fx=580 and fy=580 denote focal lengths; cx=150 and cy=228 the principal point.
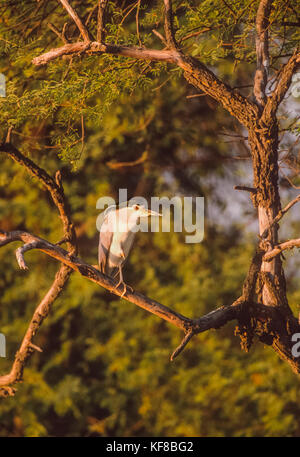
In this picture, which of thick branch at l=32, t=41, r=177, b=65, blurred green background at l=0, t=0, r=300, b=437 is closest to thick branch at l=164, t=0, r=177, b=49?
thick branch at l=32, t=41, r=177, b=65

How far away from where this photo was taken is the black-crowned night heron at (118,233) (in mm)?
3043

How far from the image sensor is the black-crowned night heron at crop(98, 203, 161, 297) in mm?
3043

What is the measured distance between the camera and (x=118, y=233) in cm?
317

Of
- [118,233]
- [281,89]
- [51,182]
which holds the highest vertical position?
[281,89]

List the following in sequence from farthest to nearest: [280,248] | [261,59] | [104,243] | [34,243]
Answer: [104,243], [261,59], [280,248], [34,243]

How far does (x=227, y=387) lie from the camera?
6.38m

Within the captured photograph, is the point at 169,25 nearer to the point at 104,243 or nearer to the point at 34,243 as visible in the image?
the point at 34,243

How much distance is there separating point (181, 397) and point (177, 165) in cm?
261

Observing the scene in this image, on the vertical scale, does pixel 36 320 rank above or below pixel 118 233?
below

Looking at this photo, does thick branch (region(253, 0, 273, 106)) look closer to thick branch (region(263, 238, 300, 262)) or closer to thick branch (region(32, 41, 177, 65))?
thick branch (region(32, 41, 177, 65))

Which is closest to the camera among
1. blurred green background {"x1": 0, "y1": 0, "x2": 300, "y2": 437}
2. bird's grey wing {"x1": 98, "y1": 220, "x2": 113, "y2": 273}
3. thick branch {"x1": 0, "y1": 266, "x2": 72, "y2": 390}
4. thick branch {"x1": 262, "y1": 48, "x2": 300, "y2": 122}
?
thick branch {"x1": 262, "y1": 48, "x2": 300, "y2": 122}

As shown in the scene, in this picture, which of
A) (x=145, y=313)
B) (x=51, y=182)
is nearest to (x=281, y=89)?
(x=51, y=182)

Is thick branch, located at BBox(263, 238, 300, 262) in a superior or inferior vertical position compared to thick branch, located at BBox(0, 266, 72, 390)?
superior
